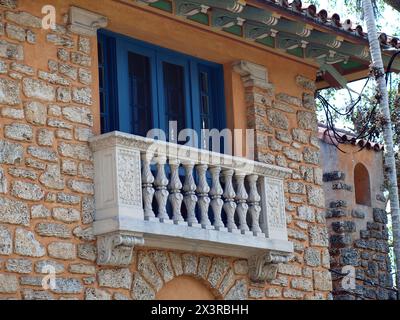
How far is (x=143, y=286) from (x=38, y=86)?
2.15 m

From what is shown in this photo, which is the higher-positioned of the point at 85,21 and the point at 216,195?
the point at 85,21

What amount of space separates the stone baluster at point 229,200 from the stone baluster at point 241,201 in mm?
90

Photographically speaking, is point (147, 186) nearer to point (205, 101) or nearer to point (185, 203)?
point (185, 203)

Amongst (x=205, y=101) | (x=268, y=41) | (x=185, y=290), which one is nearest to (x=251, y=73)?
(x=268, y=41)

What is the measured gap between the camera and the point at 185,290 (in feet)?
37.1

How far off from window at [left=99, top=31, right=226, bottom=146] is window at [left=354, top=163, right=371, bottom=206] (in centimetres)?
446

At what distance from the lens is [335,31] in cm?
1233

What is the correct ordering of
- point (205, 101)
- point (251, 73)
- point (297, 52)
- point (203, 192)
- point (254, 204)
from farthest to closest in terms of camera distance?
point (297, 52) → point (251, 73) → point (205, 101) → point (254, 204) → point (203, 192)

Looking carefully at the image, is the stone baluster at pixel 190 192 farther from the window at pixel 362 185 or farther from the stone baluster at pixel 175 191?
the window at pixel 362 185

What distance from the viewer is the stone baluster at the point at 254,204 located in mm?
11719

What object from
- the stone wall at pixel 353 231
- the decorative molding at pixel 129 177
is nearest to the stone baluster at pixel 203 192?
the decorative molding at pixel 129 177

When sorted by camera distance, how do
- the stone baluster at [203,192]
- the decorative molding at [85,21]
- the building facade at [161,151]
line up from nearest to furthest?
the building facade at [161,151] → the decorative molding at [85,21] → the stone baluster at [203,192]

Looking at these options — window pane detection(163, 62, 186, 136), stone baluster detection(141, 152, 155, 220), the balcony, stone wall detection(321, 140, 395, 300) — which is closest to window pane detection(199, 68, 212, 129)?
window pane detection(163, 62, 186, 136)

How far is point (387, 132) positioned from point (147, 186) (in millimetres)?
2989
